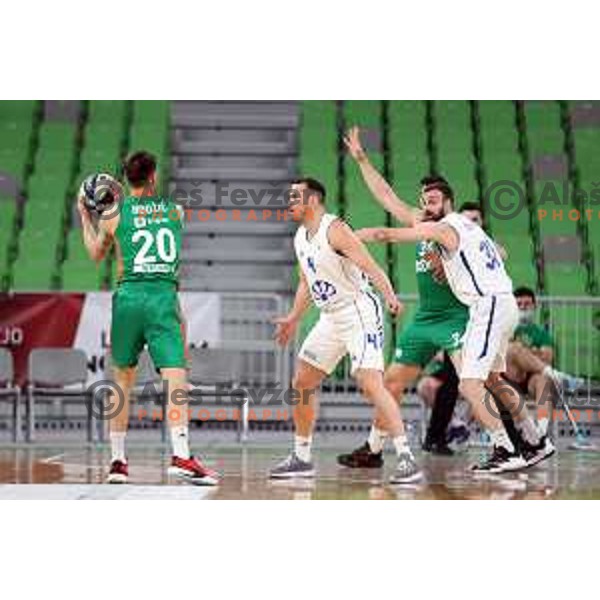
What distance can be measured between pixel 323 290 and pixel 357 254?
416 mm

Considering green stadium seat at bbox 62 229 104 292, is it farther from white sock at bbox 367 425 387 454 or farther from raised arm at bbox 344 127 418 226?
raised arm at bbox 344 127 418 226

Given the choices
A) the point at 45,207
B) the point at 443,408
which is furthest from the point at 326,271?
the point at 45,207

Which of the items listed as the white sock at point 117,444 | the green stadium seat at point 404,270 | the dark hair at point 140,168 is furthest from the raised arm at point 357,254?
the green stadium seat at point 404,270

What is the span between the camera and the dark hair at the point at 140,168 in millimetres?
7469

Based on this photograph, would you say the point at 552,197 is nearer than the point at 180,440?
No

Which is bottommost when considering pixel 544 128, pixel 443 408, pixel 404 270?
pixel 443 408

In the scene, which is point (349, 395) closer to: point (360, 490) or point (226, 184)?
point (226, 184)

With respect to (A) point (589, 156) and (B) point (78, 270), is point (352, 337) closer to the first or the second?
(B) point (78, 270)

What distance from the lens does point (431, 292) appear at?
29.6 feet

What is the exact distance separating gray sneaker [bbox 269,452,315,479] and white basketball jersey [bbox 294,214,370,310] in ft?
3.26

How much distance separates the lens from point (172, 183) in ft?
53.5

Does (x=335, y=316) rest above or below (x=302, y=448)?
above

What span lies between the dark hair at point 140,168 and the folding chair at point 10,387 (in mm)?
5510

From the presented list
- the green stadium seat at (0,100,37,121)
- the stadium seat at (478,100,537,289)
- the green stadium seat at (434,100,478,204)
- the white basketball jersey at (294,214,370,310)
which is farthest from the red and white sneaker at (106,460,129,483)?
the green stadium seat at (0,100,37,121)
